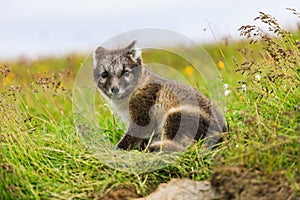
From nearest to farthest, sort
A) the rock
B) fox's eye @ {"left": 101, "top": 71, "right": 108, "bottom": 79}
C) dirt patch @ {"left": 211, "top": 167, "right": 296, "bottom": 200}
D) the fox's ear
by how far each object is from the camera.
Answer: dirt patch @ {"left": 211, "top": 167, "right": 296, "bottom": 200}, the rock, fox's eye @ {"left": 101, "top": 71, "right": 108, "bottom": 79}, the fox's ear

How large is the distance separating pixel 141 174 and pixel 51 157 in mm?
935

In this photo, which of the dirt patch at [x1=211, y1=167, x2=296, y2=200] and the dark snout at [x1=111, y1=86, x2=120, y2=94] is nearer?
the dirt patch at [x1=211, y1=167, x2=296, y2=200]

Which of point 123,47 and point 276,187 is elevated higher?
point 123,47

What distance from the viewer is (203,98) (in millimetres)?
5785

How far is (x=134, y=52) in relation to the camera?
19.6 feet

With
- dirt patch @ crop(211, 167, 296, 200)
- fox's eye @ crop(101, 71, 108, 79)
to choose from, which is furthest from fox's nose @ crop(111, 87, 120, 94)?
dirt patch @ crop(211, 167, 296, 200)

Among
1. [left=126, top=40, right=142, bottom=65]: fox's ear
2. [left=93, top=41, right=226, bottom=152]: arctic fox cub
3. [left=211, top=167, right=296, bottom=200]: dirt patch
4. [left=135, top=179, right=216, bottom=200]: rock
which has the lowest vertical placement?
[left=135, top=179, right=216, bottom=200]: rock

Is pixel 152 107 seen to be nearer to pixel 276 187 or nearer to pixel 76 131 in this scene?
pixel 76 131

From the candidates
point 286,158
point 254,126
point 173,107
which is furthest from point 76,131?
point 286,158

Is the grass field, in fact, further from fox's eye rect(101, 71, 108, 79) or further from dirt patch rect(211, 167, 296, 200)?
fox's eye rect(101, 71, 108, 79)

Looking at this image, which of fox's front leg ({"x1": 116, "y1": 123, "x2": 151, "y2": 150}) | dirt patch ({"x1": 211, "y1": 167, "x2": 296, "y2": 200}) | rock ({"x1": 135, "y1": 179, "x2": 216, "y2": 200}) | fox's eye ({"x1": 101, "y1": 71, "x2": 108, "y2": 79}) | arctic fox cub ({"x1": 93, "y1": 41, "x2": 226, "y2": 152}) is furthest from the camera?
fox's eye ({"x1": 101, "y1": 71, "x2": 108, "y2": 79})

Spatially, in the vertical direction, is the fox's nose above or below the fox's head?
below

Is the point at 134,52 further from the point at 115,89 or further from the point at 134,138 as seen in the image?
the point at 134,138

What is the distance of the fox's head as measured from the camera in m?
5.73
